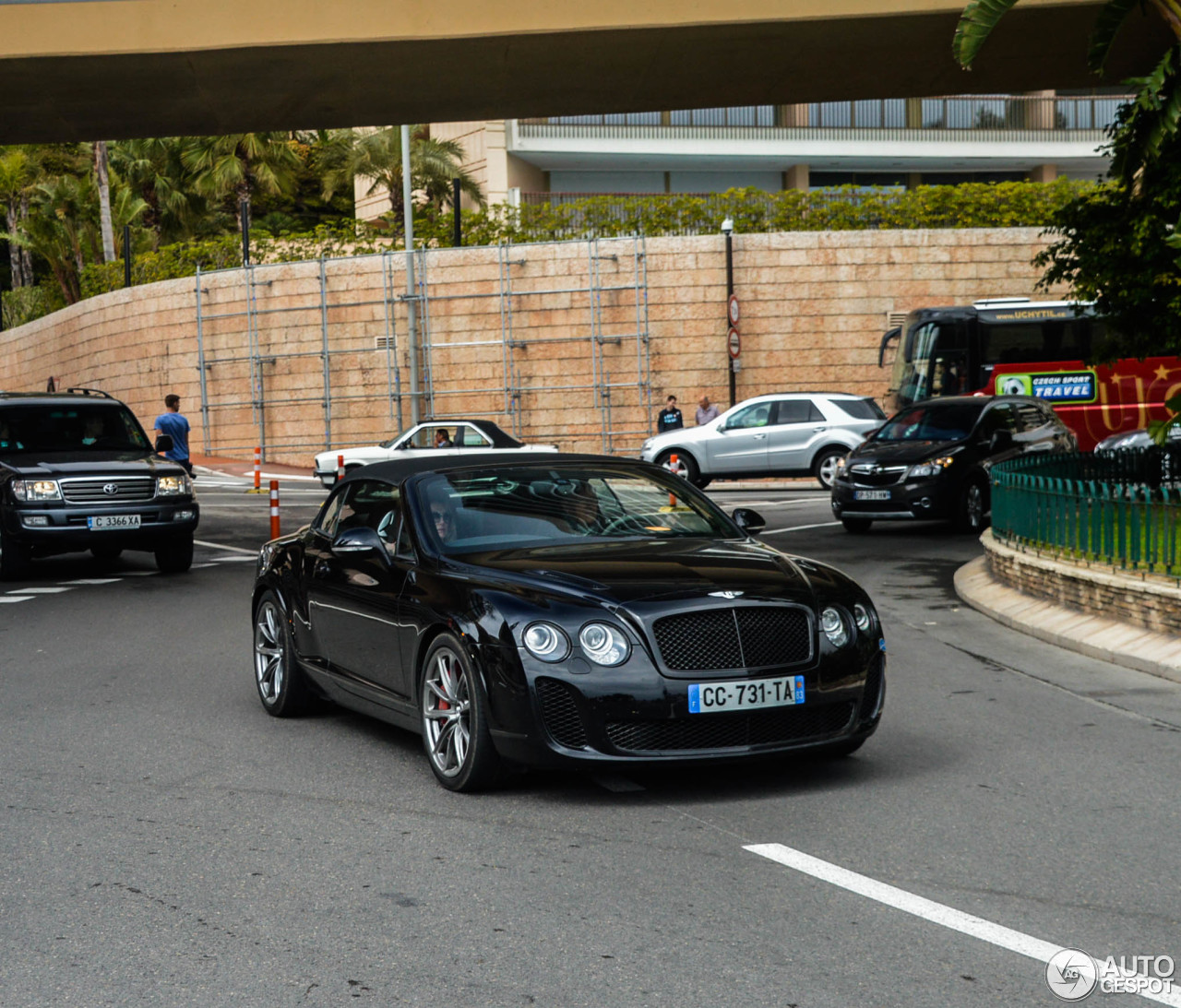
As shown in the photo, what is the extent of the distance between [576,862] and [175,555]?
1218 cm

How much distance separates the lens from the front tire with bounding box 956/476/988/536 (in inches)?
798

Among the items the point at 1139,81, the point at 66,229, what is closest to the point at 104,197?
the point at 66,229

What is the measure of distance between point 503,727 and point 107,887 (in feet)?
5.46

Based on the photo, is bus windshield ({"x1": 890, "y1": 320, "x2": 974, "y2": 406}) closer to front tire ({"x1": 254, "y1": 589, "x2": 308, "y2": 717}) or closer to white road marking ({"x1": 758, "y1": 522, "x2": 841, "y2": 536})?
white road marking ({"x1": 758, "y1": 522, "x2": 841, "y2": 536})

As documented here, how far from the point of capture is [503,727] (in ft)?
21.0

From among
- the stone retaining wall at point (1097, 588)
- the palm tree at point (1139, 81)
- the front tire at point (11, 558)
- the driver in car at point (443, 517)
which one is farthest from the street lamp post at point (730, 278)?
the driver in car at point (443, 517)

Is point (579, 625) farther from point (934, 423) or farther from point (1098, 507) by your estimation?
point (934, 423)

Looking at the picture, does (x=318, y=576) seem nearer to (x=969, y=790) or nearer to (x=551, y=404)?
(x=969, y=790)

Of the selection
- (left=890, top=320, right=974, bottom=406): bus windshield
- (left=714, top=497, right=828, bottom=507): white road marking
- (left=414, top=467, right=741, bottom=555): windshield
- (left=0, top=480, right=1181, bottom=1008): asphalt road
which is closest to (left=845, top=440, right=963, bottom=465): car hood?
(left=714, top=497, right=828, bottom=507): white road marking

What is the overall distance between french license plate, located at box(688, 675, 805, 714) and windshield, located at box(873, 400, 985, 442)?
48.6 feet

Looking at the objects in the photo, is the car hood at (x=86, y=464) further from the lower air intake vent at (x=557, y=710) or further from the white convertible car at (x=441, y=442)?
the lower air intake vent at (x=557, y=710)

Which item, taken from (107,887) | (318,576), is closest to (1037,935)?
(107,887)

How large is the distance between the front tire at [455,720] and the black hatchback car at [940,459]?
13.8 metres

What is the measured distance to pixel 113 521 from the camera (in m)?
16.1
